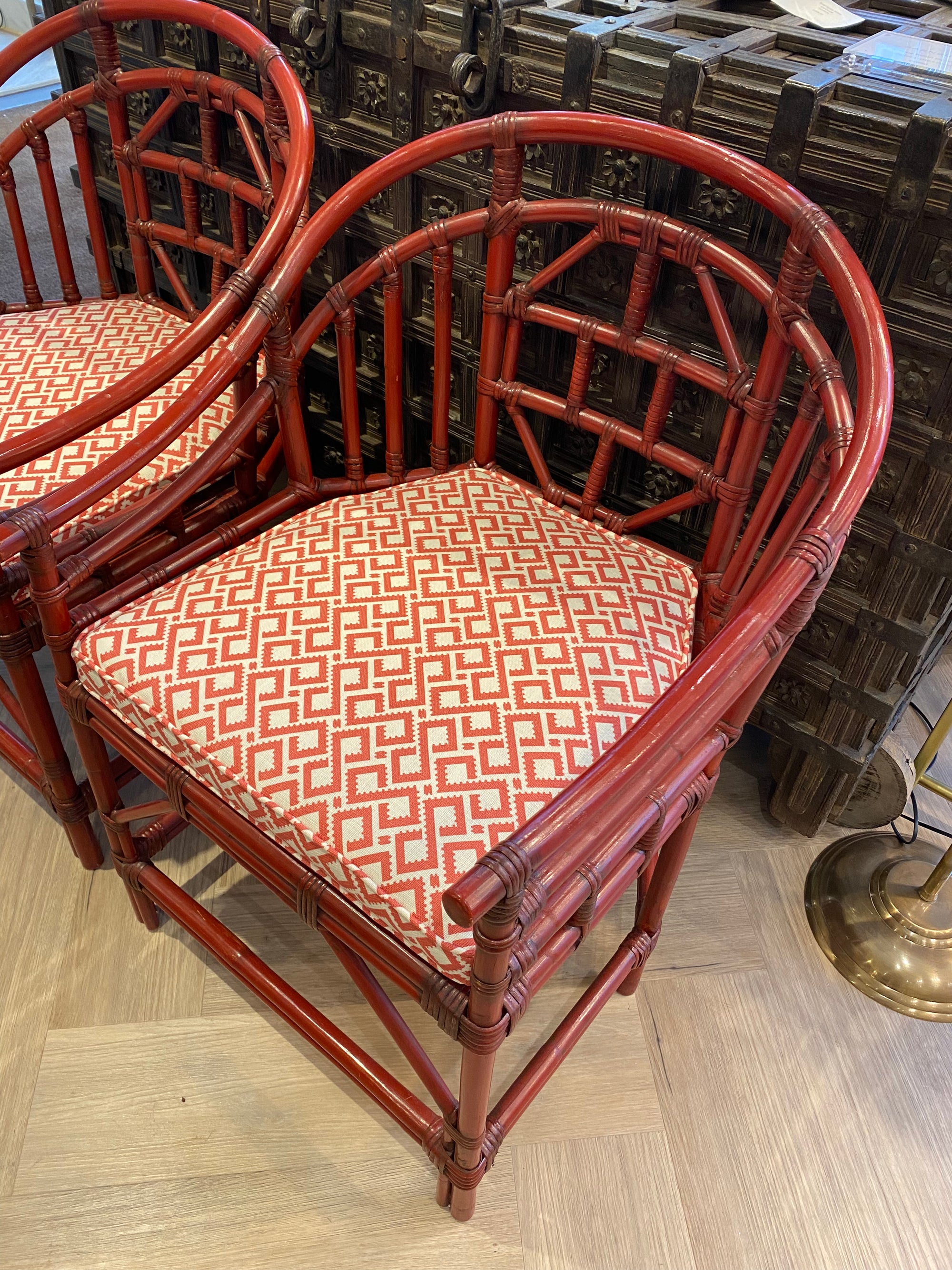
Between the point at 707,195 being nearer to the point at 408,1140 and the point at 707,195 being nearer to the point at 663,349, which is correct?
the point at 663,349

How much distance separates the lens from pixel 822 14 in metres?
1.01

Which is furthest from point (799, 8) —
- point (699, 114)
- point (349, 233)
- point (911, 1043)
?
point (911, 1043)

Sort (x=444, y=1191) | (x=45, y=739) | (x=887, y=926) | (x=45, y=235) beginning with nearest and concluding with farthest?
(x=444, y=1191)
(x=45, y=739)
(x=887, y=926)
(x=45, y=235)

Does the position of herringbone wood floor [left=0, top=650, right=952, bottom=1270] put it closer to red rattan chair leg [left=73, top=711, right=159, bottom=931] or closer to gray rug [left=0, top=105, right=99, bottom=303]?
red rattan chair leg [left=73, top=711, right=159, bottom=931]

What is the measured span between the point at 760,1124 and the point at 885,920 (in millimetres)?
311

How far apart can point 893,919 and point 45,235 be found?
2600 millimetres

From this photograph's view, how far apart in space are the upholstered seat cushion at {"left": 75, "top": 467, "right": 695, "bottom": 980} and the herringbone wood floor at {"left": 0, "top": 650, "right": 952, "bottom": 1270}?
437 millimetres

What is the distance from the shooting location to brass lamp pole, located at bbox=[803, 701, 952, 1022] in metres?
1.19

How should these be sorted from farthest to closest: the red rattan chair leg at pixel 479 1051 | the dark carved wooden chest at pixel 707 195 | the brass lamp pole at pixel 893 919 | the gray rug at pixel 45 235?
the gray rug at pixel 45 235, the brass lamp pole at pixel 893 919, the dark carved wooden chest at pixel 707 195, the red rattan chair leg at pixel 479 1051

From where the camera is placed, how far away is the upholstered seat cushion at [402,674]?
29.7 inches

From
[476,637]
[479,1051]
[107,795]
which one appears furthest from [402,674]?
[107,795]

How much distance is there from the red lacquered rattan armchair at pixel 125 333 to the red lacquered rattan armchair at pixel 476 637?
71 mm

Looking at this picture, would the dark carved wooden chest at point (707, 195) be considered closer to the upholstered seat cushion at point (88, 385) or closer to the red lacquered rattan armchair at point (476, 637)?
the red lacquered rattan armchair at point (476, 637)

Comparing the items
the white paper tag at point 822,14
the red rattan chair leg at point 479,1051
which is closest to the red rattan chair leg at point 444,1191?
the red rattan chair leg at point 479,1051
